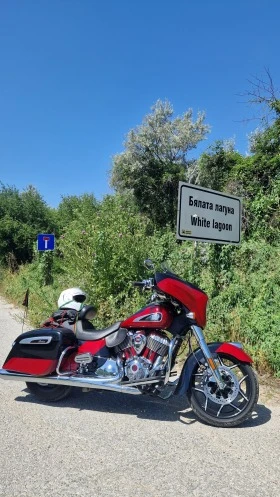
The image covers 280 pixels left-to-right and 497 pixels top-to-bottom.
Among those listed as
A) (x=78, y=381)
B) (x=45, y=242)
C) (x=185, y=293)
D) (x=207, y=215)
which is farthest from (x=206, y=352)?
(x=45, y=242)

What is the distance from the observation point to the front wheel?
3.71 meters

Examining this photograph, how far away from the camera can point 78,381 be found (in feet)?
13.3

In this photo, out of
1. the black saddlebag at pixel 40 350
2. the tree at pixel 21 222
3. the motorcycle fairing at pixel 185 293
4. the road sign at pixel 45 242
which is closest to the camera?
the motorcycle fairing at pixel 185 293

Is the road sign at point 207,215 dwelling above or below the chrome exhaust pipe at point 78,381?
above

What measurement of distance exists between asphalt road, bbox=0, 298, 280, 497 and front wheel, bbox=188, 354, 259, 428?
11 centimetres

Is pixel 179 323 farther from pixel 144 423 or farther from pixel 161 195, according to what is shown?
pixel 161 195

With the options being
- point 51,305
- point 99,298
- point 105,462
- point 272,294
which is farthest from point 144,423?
point 51,305

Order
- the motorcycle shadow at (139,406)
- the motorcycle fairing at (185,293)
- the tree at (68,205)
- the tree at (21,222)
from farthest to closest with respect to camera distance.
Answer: the tree at (68,205), the tree at (21,222), the motorcycle shadow at (139,406), the motorcycle fairing at (185,293)

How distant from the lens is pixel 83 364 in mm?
4176

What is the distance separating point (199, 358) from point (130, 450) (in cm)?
102

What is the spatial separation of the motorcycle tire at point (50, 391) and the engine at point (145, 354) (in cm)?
86

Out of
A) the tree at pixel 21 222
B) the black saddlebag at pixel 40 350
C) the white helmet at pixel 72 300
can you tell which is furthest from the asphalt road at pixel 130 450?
the tree at pixel 21 222

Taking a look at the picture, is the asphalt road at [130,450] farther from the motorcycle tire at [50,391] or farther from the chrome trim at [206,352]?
the chrome trim at [206,352]

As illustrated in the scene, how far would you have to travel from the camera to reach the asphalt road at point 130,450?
2.83 m
